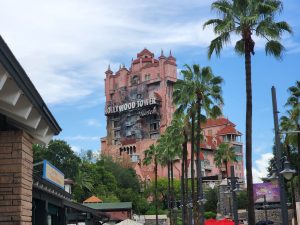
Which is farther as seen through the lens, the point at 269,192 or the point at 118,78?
the point at 118,78

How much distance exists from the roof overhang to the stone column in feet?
0.99

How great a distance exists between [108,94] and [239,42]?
5455 inches

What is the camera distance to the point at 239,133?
152m

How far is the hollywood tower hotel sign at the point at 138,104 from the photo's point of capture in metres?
148

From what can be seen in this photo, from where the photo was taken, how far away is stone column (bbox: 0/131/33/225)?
7051 millimetres

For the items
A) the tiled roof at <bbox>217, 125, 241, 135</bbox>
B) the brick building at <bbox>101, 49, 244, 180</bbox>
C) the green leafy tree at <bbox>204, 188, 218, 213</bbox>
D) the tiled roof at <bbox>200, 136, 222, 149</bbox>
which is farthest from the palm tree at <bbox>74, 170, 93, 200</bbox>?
the tiled roof at <bbox>217, 125, 241, 135</bbox>

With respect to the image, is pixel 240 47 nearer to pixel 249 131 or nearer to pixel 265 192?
pixel 249 131

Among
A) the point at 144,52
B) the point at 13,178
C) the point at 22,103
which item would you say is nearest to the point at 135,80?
the point at 144,52

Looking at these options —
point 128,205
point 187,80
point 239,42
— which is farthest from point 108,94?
point 239,42

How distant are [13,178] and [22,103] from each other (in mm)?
1131

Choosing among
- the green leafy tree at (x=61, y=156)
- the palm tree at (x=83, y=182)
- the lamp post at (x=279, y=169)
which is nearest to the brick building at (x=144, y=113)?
the palm tree at (x=83, y=182)

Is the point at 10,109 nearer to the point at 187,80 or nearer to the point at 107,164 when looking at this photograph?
the point at 187,80

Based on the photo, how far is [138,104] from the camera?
15350 centimetres

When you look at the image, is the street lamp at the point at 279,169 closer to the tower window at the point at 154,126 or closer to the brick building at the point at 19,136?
the brick building at the point at 19,136
